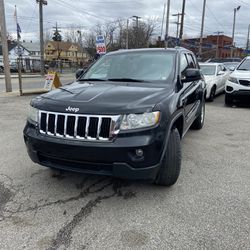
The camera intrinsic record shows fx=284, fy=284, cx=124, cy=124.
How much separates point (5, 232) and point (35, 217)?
325 millimetres

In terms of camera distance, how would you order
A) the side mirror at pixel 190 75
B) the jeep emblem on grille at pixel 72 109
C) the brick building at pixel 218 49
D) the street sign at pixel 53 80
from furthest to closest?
1. the brick building at pixel 218 49
2. the street sign at pixel 53 80
3. the side mirror at pixel 190 75
4. the jeep emblem on grille at pixel 72 109

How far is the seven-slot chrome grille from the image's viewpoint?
2.86 m

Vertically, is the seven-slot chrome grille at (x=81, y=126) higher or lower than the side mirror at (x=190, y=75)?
Result: lower

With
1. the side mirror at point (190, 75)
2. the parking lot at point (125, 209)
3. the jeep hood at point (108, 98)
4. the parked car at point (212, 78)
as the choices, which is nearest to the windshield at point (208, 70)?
the parked car at point (212, 78)

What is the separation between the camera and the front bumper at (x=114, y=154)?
9.24ft

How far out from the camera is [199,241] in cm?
255

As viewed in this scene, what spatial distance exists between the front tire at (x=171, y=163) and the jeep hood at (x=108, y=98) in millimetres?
517

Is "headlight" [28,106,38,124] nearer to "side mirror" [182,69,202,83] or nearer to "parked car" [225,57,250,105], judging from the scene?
"side mirror" [182,69,202,83]

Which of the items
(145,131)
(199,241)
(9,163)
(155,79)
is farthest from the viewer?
(9,163)

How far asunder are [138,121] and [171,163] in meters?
0.71

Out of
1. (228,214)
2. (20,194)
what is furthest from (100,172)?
(228,214)

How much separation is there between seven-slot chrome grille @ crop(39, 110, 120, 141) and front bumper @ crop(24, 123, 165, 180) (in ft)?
0.21

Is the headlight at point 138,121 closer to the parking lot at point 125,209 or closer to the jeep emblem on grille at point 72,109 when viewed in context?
the jeep emblem on grille at point 72,109

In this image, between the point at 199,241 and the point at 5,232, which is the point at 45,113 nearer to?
the point at 5,232
